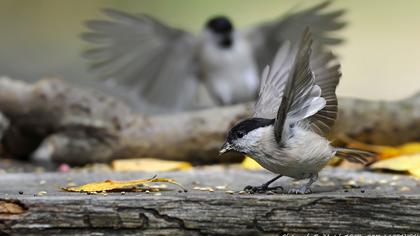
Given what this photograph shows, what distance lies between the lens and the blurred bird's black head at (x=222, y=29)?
752 centimetres

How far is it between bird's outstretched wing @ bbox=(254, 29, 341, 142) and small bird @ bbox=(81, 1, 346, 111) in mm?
3342

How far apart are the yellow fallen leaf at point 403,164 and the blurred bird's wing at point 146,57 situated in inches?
127

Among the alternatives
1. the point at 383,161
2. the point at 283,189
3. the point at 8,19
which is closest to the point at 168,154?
the point at 383,161

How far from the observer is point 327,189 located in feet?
10.5

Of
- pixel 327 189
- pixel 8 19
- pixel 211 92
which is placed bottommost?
pixel 327 189

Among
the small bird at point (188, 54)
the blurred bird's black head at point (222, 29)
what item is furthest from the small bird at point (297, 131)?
the blurred bird's black head at point (222, 29)

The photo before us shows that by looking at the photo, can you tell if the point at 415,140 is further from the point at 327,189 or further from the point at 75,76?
the point at 75,76

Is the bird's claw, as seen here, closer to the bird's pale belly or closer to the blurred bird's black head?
the bird's pale belly

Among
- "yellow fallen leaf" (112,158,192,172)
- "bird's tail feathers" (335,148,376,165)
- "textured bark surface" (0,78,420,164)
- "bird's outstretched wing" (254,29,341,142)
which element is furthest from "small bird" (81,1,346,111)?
"bird's tail feathers" (335,148,376,165)

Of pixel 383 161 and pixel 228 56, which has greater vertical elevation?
pixel 228 56

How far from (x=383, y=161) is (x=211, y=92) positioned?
11.9 ft

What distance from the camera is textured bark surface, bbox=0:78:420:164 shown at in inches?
191

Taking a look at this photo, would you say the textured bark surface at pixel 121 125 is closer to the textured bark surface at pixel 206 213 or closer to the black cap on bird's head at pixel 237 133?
the black cap on bird's head at pixel 237 133

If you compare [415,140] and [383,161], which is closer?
[383,161]
